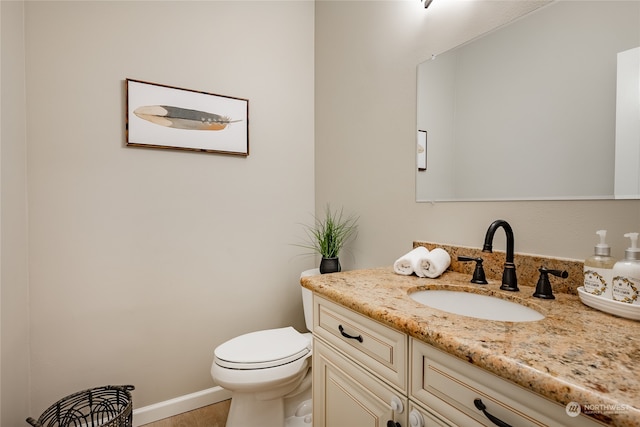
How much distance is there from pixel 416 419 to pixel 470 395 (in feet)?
0.57

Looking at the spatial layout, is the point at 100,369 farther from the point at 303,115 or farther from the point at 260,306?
the point at 303,115

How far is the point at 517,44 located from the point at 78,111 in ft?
6.29

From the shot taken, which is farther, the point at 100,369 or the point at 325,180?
the point at 325,180

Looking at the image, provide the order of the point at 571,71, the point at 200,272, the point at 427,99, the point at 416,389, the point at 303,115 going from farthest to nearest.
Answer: the point at 303,115 → the point at 200,272 → the point at 427,99 → the point at 571,71 → the point at 416,389

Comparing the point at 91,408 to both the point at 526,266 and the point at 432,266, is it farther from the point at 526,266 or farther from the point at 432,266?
the point at 526,266

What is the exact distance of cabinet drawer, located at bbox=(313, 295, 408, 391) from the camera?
0.75 meters

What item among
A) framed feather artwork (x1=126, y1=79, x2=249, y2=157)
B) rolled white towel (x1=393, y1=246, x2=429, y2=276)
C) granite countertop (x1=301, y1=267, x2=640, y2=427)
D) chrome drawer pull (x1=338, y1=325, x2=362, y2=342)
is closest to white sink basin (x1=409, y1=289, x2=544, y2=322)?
granite countertop (x1=301, y1=267, x2=640, y2=427)

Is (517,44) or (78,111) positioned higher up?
(517,44)

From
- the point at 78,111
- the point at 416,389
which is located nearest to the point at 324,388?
the point at 416,389

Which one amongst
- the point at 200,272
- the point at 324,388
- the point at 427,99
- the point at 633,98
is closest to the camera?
the point at 633,98

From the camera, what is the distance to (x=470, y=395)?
1.94 ft

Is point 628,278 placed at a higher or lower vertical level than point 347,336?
higher

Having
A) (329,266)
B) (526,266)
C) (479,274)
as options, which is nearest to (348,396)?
(479,274)

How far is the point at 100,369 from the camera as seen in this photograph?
1.56 m
